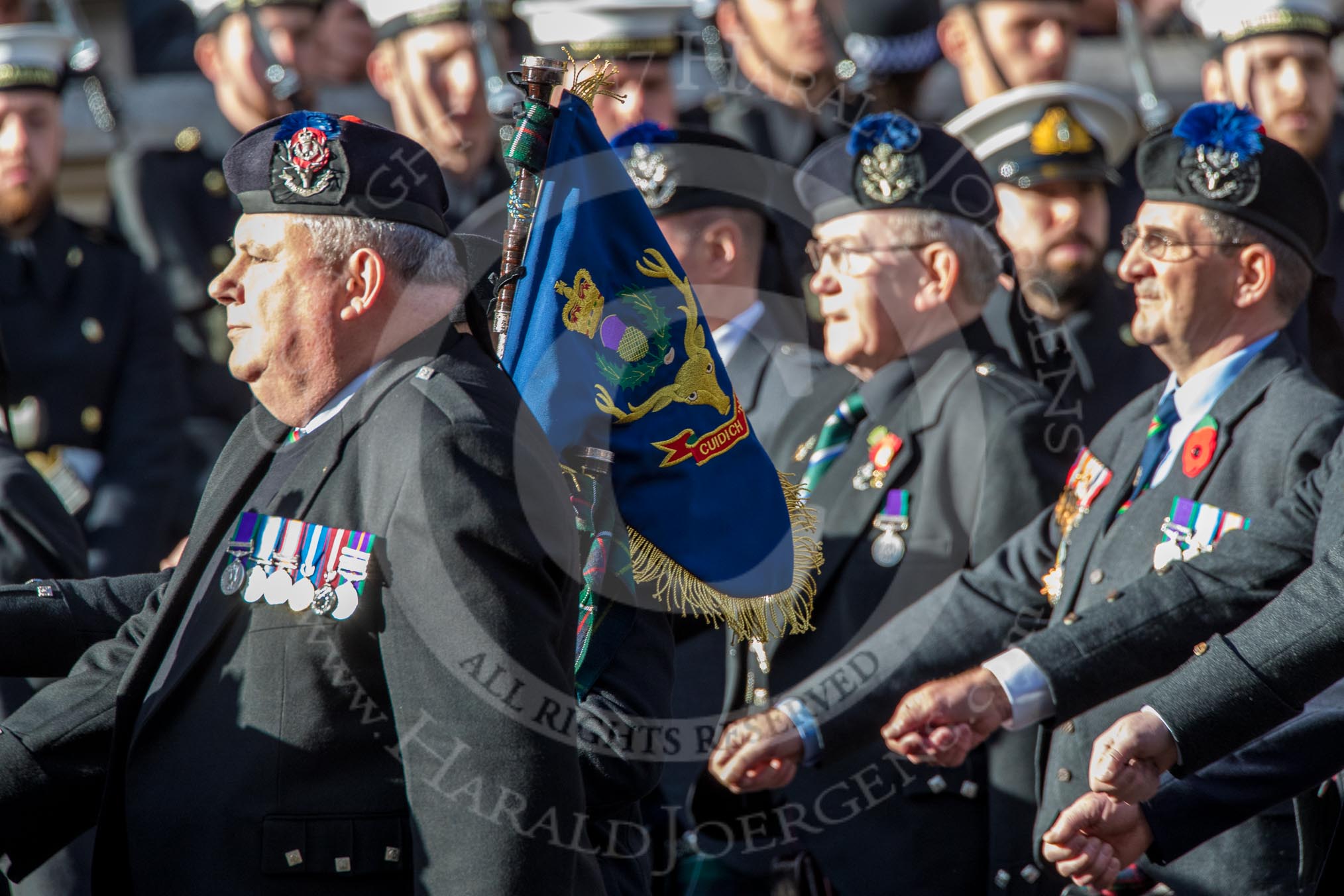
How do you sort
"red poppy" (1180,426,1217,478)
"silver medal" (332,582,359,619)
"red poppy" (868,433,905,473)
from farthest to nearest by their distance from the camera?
"red poppy" (868,433,905,473), "red poppy" (1180,426,1217,478), "silver medal" (332,582,359,619)

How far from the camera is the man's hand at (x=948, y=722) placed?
13.1 ft

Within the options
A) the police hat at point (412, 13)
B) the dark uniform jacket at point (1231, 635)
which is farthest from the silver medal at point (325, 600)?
the police hat at point (412, 13)

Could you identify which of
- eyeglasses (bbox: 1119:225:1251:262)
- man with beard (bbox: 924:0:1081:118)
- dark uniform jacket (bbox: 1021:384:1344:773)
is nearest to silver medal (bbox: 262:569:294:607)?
dark uniform jacket (bbox: 1021:384:1344:773)

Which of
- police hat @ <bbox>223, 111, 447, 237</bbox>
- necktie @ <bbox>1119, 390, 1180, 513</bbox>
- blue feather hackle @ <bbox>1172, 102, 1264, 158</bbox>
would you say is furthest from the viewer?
blue feather hackle @ <bbox>1172, 102, 1264, 158</bbox>

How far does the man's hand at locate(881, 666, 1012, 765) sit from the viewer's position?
3998mm

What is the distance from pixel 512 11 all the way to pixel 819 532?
4550mm

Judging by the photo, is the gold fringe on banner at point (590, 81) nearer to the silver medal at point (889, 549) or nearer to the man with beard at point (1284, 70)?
the silver medal at point (889, 549)

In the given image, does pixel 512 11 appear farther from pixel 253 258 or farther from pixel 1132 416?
pixel 253 258

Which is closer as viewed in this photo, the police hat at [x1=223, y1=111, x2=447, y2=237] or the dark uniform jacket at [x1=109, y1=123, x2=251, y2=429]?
the police hat at [x1=223, y1=111, x2=447, y2=237]

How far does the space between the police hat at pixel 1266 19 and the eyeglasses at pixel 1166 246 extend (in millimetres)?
2759

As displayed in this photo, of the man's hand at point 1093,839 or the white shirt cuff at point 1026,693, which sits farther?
the white shirt cuff at point 1026,693

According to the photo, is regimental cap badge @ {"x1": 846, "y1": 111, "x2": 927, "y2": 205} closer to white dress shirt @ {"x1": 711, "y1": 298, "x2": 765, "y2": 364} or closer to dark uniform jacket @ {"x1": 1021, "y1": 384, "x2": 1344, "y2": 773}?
white dress shirt @ {"x1": 711, "y1": 298, "x2": 765, "y2": 364}

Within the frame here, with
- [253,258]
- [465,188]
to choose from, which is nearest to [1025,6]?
[465,188]

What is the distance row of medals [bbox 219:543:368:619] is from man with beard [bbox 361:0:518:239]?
14.9ft
